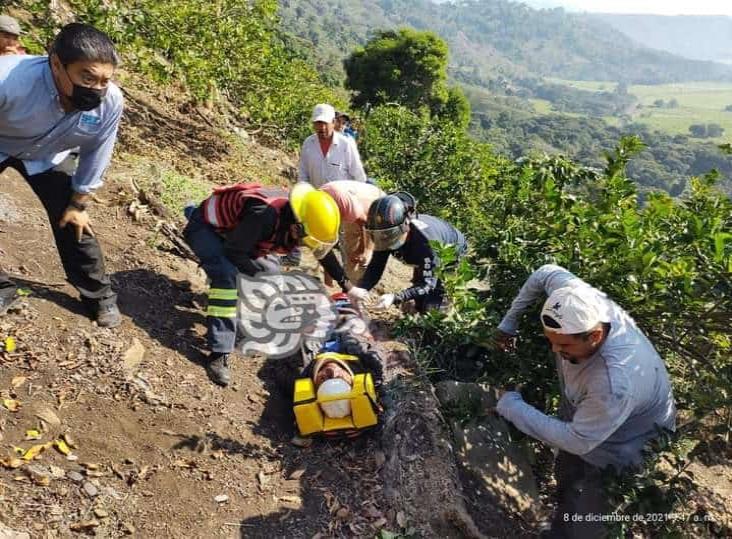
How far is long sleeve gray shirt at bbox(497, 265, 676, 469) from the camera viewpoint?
2.82 meters

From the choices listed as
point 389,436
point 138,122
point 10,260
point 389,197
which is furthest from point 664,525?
point 138,122

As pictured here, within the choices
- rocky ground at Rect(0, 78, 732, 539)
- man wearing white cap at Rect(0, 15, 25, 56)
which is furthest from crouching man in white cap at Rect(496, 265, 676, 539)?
man wearing white cap at Rect(0, 15, 25, 56)

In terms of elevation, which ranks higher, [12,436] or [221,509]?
[12,436]

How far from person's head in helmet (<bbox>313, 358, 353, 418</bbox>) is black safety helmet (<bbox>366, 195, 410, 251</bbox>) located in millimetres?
1011

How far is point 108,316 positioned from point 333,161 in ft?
8.92

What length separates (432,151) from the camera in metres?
11.2

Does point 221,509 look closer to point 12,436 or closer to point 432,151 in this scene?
point 12,436

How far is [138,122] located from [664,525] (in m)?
7.52

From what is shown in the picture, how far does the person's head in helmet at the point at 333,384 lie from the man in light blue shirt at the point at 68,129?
150cm

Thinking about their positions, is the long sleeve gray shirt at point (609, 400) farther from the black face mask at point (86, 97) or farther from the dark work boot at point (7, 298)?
the dark work boot at point (7, 298)

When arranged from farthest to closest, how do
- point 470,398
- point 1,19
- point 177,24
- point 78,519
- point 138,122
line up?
point 138,122 < point 177,24 < point 1,19 < point 470,398 < point 78,519

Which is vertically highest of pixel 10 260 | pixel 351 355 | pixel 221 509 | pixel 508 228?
pixel 508 228

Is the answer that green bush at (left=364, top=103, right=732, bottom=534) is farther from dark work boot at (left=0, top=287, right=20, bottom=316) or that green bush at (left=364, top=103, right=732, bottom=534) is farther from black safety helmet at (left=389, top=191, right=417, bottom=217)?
dark work boot at (left=0, top=287, right=20, bottom=316)

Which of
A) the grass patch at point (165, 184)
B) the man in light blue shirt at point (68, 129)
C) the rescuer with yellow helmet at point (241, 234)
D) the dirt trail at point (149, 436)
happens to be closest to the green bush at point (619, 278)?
the rescuer with yellow helmet at point (241, 234)
